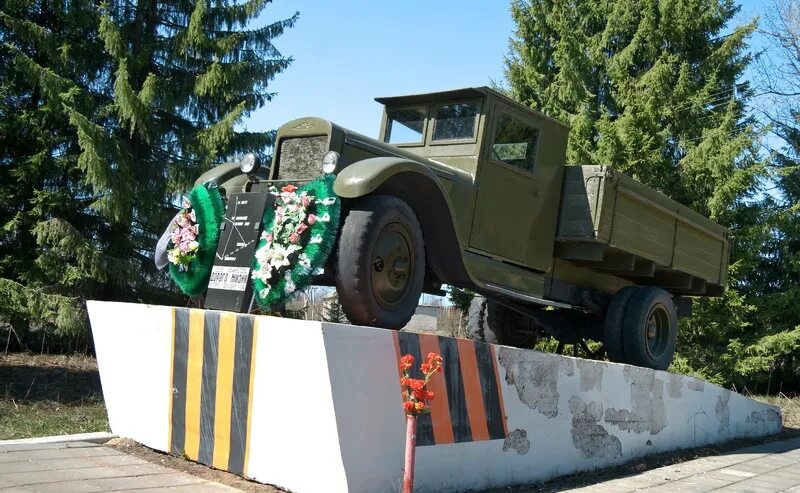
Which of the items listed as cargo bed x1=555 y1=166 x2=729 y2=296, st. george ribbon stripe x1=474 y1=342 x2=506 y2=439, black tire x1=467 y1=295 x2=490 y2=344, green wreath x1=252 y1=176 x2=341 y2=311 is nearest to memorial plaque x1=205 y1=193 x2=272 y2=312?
green wreath x1=252 y1=176 x2=341 y2=311

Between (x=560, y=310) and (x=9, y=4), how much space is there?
7.68 metres

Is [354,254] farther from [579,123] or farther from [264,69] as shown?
[579,123]

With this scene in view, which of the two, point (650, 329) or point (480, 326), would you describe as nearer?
point (650, 329)

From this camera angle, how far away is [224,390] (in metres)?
4.68

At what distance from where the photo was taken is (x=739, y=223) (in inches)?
526

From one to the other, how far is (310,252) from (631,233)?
341 cm

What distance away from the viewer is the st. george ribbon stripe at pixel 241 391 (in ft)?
14.8

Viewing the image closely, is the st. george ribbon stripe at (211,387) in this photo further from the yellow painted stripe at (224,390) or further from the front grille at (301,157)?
the front grille at (301,157)

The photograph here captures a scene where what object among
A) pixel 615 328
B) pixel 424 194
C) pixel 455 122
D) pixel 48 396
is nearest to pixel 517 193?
pixel 455 122

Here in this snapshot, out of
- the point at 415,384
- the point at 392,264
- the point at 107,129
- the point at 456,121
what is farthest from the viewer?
the point at 107,129

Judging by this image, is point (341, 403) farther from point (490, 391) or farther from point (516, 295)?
point (516, 295)

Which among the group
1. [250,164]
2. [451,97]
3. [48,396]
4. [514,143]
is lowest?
[48,396]

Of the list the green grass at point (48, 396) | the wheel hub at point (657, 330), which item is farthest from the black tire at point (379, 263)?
the wheel hub at point (657, 330)

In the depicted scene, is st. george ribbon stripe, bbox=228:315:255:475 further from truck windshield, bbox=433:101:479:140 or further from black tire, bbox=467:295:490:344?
black tire, bbox=467:295:490:344
